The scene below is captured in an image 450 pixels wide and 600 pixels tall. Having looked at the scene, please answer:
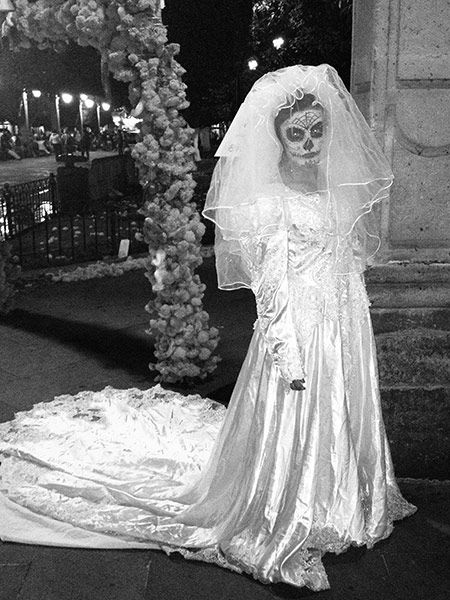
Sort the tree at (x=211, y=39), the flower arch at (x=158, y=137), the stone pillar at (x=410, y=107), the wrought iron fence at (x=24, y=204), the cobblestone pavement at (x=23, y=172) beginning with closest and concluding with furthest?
the stone pillar at (x=410, y=107), the flower arch at (x=158, y=137), the wrought iron fence at (x=24, y=204), the tree at (x=211, y=39), the cobblestone pavement at (x=23, y=172)

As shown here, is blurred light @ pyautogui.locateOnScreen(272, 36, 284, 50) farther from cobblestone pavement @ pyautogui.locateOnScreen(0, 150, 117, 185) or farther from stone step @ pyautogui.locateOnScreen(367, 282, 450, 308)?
stone step @ pyautogui.locateOnScreen(367, 282, 450, 308)

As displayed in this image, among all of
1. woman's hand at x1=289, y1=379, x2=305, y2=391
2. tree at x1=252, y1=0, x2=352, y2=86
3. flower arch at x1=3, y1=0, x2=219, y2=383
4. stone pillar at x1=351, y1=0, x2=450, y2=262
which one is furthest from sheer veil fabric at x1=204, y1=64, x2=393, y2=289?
tree at x1=252, y1=0, x2=352, y2=86

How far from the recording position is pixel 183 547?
3.49 m

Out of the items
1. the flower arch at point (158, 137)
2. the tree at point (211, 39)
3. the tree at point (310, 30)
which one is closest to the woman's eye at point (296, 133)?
the flower arch at point (158, 137)

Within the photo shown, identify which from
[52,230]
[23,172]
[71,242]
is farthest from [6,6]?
[23,172]

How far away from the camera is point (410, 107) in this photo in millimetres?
4309

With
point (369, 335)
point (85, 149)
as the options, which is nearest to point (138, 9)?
point (369, 335)

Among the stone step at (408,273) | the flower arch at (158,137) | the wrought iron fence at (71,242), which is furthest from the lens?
the wrought iron fence at (71,242)

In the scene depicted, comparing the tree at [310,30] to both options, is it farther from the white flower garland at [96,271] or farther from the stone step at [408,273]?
the stone step at [408,273]

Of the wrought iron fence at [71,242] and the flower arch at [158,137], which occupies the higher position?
the flower arch at [158,137]

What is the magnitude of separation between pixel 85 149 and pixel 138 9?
32.8 metres

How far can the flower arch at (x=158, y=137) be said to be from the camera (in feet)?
17.3

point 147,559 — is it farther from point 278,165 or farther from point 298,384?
point 278,165

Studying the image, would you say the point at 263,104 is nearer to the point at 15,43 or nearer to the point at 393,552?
the point at 393,552
